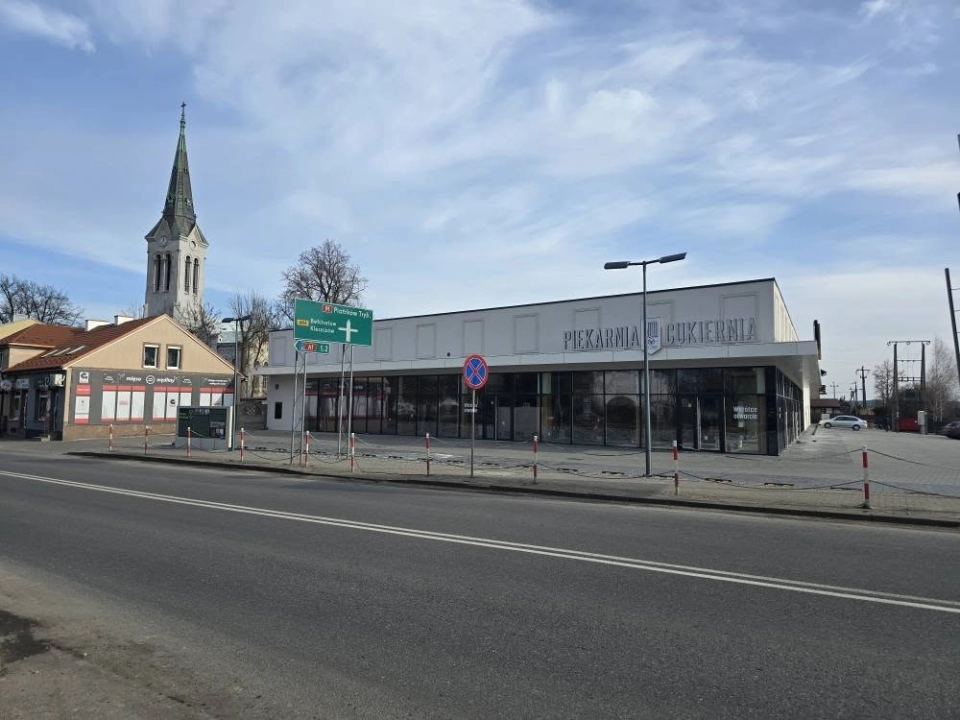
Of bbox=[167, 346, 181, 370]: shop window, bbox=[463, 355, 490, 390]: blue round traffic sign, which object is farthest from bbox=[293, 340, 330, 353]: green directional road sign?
bbox=[167, 346, 181, 370]: shop window

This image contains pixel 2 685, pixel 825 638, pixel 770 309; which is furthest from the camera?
pixel 770 309

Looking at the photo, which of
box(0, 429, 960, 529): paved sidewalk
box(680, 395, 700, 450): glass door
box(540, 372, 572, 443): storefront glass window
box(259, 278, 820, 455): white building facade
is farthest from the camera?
box(540, 372, 572, 443): storefront glass window

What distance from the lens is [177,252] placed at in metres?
83.7

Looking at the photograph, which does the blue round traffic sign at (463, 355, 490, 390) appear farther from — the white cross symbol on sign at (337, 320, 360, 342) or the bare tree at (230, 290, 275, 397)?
the bare tree at (230, 290, 275, 397)

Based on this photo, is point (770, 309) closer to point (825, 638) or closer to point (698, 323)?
point (698, 323)

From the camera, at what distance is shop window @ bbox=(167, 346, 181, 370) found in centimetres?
4147

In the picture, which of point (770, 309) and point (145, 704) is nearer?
point (145, 704)

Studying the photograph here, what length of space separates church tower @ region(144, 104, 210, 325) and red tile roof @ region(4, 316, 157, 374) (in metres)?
38.6

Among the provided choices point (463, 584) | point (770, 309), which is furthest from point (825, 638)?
point (770, 309)

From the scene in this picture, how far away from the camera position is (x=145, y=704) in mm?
3965

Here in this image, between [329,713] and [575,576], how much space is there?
3.56 metres

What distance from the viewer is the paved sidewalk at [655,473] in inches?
492

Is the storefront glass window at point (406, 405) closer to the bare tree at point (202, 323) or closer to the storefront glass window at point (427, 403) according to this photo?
the storefront glass window at point (427, 403)

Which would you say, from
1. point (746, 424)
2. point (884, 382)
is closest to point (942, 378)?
point (884, 382)
